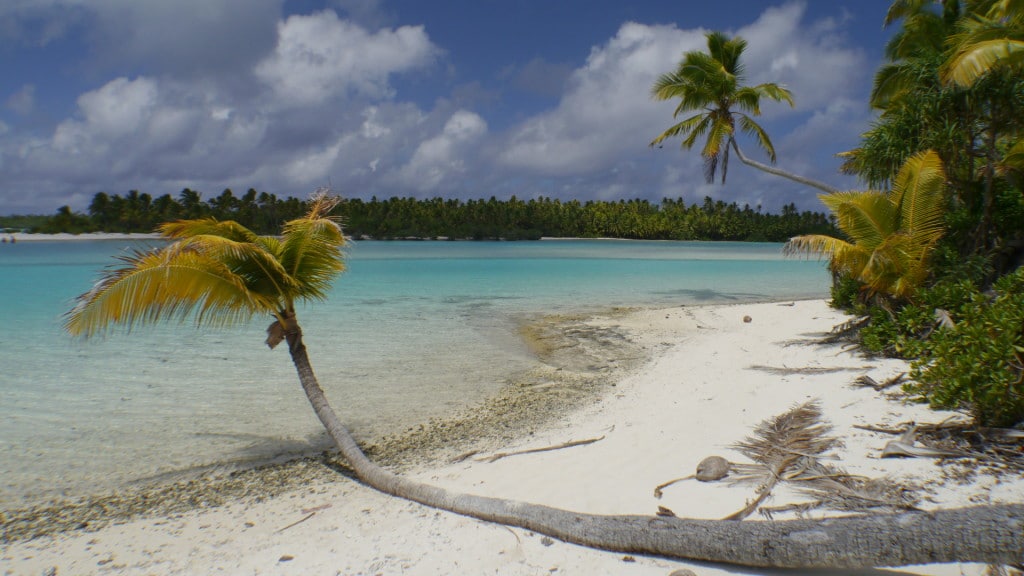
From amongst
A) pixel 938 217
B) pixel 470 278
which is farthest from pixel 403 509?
pixel 470 278

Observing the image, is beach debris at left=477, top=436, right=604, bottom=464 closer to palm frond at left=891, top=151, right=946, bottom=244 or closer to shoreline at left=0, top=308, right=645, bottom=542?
shoreline at left=0, top=308, right=645, bottom=542

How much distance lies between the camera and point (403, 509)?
163 inches

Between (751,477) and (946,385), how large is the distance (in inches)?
72.4

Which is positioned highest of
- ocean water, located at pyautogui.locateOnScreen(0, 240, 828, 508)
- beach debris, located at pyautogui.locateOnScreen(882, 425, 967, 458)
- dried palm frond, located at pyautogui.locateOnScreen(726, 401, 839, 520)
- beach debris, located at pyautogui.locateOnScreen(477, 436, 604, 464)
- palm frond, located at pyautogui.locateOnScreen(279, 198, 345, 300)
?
palm frond, located at pyautogui.locateOnScreen(279, 198, 345, 300)

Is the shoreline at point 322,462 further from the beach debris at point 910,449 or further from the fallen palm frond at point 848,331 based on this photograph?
the beach debris at point 910,449

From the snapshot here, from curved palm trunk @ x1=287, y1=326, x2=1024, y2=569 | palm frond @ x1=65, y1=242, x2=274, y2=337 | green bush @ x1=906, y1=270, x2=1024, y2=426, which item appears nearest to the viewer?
curved palm trunk @ x1=287, y1=326, x2=1024, y2=569

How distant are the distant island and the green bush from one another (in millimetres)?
94169

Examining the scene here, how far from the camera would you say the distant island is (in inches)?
3622

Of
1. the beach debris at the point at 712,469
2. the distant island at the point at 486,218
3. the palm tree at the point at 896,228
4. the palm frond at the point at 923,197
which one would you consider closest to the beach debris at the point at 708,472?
the beach debris at the point at 712,469

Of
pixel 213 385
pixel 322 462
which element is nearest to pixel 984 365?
pixel 322 462

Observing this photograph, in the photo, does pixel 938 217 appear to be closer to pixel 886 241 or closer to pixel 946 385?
pixel 886 241

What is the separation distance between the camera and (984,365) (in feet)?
13.3

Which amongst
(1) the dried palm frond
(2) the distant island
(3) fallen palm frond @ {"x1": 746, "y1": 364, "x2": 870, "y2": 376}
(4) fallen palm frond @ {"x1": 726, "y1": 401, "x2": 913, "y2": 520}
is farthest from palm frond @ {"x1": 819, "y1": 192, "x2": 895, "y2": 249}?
(2) the distant island

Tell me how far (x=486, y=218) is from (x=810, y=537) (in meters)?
105
